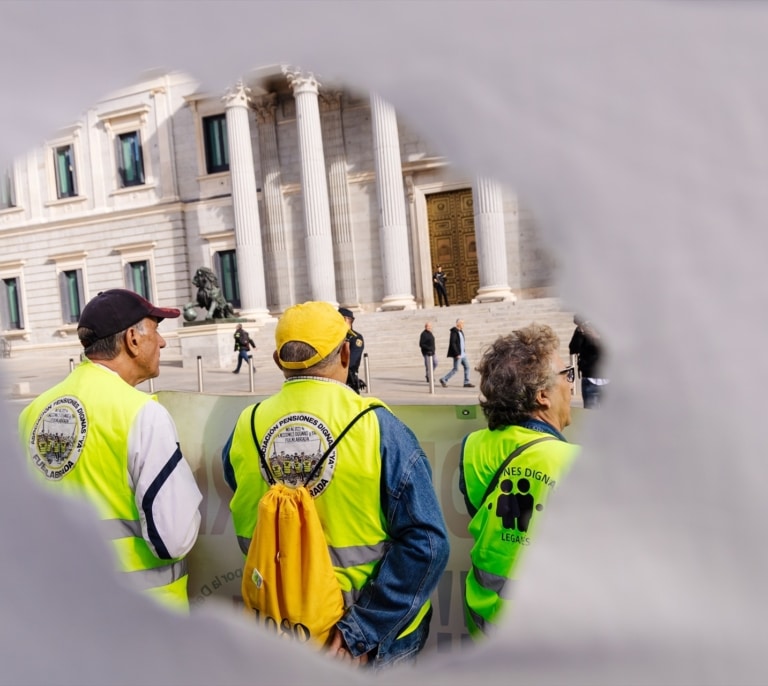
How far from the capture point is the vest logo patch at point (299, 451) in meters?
1.65

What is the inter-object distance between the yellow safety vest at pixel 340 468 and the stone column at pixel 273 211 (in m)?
24.3

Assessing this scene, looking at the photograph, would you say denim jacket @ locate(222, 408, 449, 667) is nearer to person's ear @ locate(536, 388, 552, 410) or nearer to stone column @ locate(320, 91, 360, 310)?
person's ear @ locate(536, 388, 552, 410)

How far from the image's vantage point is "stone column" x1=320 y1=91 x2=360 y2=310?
82.4 feet

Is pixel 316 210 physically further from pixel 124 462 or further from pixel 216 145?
pixel 124 462

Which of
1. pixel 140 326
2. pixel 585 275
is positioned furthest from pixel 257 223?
pixel 585 275

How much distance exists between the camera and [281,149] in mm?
26172

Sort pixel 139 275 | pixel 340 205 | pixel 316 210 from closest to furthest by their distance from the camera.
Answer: pixel 316 210 → pixel 340 205 → pixel 139 275

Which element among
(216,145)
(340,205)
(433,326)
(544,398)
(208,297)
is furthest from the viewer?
(216,145)

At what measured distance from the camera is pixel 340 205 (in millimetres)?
25234

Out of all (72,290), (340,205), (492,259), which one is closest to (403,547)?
(492,259)

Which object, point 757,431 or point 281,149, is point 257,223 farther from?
point 757,431

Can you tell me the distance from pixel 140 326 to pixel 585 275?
1.65m

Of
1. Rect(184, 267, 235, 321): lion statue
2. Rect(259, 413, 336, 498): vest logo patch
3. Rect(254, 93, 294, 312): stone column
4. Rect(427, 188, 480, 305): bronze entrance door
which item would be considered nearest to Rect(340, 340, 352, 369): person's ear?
Rect(259, 413, 336, 498): vest logo patch

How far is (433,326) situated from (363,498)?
19.3 m
